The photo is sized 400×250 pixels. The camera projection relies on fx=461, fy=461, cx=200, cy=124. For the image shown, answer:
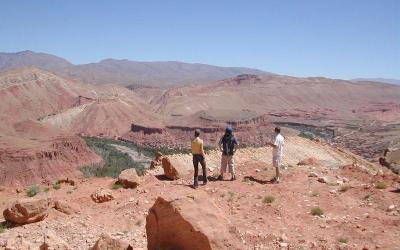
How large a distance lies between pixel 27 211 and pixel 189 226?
479 centimetres

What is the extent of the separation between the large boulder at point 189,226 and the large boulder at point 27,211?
12.4 ft

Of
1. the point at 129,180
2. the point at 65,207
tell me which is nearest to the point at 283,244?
the point at 65,207

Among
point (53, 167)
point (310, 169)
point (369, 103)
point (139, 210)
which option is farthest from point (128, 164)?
point (369, 103)

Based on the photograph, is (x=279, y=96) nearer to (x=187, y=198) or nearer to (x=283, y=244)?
(x=283, y=244)

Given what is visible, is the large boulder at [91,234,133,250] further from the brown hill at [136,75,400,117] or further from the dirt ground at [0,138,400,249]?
the brown hill at [136,75,400,117]

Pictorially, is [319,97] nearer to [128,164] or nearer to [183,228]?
[128,164]

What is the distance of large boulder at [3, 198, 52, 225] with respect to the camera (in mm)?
9906

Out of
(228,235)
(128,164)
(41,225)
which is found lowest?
(128,164)

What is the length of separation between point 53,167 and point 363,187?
4670cm

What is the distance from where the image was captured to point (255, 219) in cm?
1011

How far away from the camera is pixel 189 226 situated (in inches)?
265

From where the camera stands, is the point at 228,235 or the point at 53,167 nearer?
the point at 228,235

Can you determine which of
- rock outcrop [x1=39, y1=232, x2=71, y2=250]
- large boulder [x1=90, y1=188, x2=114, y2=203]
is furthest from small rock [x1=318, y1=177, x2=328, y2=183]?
rock outcrop [x1=39, y1=232, x2=71, y2=250]

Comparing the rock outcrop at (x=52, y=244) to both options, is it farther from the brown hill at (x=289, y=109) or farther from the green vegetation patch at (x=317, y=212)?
the brown hill at (x=289, y=109)
